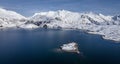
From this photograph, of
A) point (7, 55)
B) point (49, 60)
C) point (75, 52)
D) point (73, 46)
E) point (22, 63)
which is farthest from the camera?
point (73, 46)

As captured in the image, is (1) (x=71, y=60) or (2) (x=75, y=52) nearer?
(1) (x=71, y=60)

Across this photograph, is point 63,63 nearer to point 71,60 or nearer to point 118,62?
point 71,60

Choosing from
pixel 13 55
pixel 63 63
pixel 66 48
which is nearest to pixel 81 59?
pixel 63 63

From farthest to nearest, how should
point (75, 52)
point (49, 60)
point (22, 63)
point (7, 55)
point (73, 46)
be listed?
point (73, 46) → point (75, 52) → point (7, 55) → point (49, 60) → point (22, 63)

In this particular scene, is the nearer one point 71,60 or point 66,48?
point 71,60

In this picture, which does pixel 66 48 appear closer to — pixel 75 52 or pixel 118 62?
pixel 75 52

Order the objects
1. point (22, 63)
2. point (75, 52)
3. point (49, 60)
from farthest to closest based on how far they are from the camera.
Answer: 1. point (75, 52)
2. point (49, 60)
3. point (22, 63)

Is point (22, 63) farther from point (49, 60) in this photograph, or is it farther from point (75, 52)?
point (75, 52)

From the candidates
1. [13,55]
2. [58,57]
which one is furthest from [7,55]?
[58,57]
